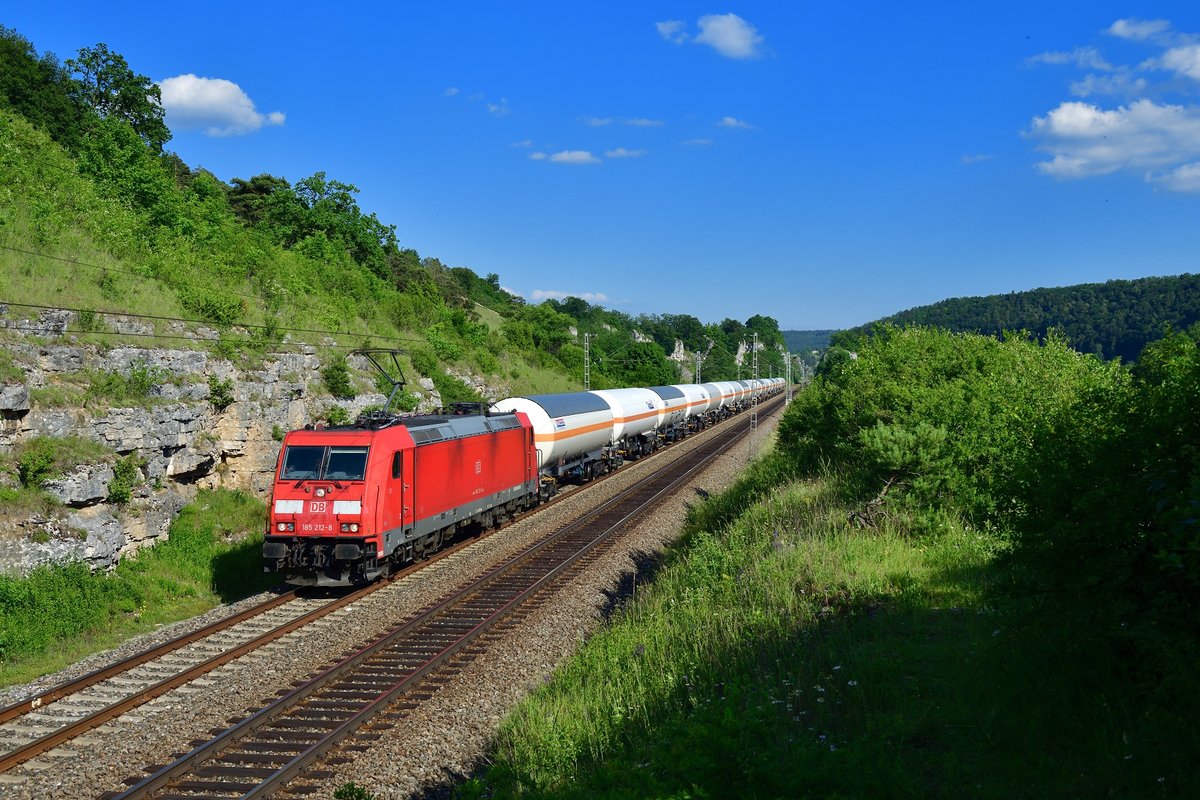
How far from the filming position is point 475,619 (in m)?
14.8

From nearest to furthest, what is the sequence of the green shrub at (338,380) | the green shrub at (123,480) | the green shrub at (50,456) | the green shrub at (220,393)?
the green shrub at (50,456)
the green shrub at (123,480)
the green shrub at (220,393)
the green shrub at (338,380)

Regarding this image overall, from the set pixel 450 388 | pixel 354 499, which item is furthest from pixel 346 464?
pixel 450 388

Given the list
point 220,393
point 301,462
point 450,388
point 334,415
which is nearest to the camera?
point 301,462

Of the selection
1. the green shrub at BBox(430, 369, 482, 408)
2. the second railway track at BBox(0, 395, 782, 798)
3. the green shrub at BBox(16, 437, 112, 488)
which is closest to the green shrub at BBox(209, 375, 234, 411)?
the green shrub at BBox(16, 437, 112, 488)

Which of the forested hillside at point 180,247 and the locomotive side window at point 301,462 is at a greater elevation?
the forested hillside at point 180,247

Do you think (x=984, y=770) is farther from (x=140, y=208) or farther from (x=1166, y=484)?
(x=140, y=208)

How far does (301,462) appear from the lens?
642 inches

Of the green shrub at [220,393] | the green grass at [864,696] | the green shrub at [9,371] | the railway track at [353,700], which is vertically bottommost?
the railway track at [353,700]

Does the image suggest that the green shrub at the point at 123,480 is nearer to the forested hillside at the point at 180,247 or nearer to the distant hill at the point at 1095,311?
the forested hillside at the point at 180,247

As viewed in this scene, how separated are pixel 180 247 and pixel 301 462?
2011 centimetres

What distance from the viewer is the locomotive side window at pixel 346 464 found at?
1588 cm

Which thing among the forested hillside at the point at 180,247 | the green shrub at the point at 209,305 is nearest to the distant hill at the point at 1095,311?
the forested hillside at the point at 180,247

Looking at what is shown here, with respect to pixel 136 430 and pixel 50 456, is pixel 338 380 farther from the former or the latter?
pixel 50 456

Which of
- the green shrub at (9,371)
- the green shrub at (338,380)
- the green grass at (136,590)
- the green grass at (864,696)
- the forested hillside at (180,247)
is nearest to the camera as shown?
the green grass at (864,696)
